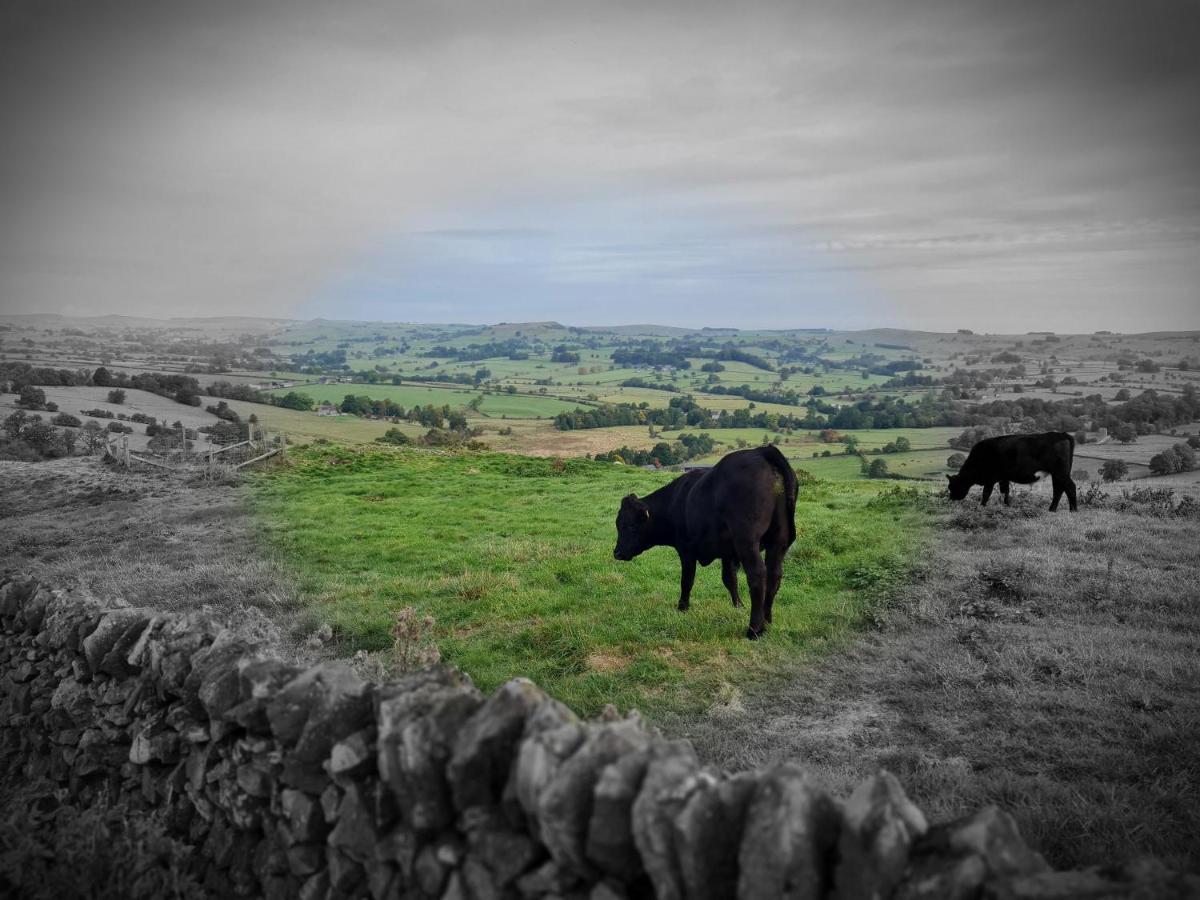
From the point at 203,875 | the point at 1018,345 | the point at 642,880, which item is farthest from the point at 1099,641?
the point at 1018,345

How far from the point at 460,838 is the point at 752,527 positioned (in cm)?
655

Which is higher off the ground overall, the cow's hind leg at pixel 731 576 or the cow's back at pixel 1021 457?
the cow's back at pixel 1021 457

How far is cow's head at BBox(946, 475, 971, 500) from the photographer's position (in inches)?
654

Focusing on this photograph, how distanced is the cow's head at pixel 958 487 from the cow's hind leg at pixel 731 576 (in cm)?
897

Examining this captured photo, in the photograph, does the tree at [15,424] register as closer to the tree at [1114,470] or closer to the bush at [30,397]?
the bush at [30,397]

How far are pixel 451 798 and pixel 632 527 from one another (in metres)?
7.81

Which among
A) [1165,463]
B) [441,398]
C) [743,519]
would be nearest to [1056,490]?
[1165,463]

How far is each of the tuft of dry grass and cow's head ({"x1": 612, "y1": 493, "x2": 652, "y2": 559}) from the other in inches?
146

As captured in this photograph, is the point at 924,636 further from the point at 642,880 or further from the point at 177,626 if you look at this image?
the point at 177,626

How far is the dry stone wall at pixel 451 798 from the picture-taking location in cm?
254

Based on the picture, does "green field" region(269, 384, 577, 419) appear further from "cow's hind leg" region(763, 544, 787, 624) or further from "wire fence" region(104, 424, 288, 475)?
"cow's hind leg" region(763, 544, 787, 624)

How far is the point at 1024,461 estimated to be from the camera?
15156 millimetres

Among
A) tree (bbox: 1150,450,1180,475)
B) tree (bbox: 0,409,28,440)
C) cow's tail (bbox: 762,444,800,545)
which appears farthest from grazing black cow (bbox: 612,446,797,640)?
tree (bbox: 0,409,28,440)

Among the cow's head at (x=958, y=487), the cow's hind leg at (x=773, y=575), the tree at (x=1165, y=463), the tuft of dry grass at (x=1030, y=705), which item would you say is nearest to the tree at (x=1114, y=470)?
the tree at (x=1165, y=463)
